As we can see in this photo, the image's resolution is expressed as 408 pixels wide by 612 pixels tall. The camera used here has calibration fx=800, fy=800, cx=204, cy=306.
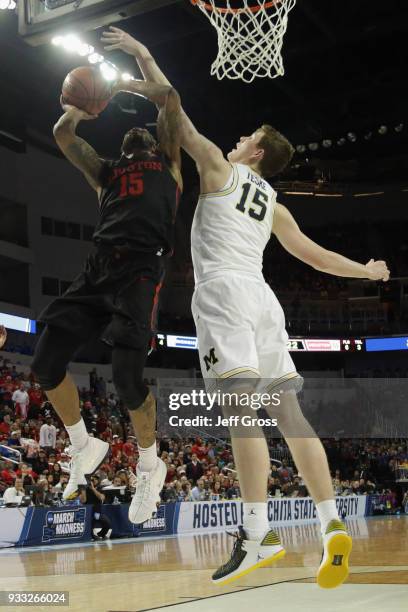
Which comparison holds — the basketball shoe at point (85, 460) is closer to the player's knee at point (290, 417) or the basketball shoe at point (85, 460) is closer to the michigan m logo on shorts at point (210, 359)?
the michigan m logo on shorts at point (210, 359)

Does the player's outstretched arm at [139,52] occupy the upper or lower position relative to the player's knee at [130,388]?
upper

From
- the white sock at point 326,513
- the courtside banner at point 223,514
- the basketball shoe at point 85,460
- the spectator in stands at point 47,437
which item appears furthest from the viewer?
the courtside banner at point 223,514

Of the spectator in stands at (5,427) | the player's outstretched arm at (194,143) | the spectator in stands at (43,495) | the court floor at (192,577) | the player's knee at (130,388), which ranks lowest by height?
the court floor at (192,577)

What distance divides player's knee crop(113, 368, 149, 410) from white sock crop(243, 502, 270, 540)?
0.85m

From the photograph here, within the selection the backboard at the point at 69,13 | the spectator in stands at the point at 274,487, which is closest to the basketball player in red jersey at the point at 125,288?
the backboard at the point at 69,13

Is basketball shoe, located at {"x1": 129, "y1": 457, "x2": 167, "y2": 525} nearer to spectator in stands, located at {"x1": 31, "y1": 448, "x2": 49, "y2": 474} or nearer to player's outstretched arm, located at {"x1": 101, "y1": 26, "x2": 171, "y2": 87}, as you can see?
player's outstretched arm, located at {"x1": 101, "y1": 26, "x2": 171, "y2": 87}

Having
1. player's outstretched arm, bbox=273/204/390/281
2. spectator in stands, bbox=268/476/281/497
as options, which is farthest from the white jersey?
spectator in stands, bbox=268/476/281/497

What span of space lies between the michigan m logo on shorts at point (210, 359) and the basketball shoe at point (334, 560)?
3.83ft

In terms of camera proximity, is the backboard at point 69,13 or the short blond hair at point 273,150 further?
the backboard at point 69,13

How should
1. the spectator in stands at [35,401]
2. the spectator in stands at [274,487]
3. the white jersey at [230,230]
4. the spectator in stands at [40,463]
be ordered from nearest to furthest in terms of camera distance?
the white jersey at [230,230] → the spectator in stands at [40,463] → the spectator in stands at [35,401] → the spectator in stands at [274,487]

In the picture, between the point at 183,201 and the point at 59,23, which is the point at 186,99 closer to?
the point at 183,201

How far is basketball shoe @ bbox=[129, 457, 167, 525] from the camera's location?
15.4 feet

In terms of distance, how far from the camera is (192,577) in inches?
389

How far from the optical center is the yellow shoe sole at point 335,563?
4.42 m
